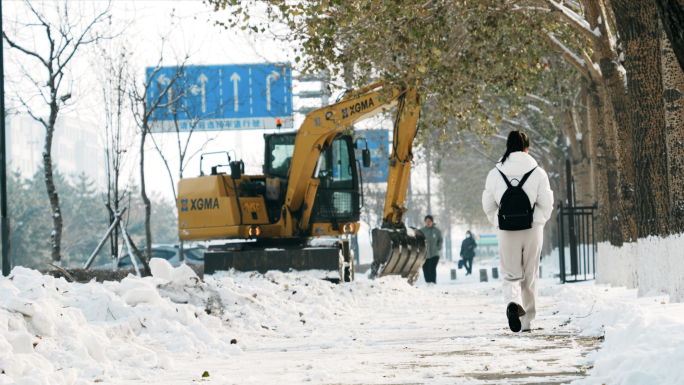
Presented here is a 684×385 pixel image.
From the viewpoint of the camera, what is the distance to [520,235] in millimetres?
7426

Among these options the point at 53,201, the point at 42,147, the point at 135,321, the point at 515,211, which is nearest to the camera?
the point at 515,211

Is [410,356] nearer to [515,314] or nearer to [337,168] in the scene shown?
[515,314]

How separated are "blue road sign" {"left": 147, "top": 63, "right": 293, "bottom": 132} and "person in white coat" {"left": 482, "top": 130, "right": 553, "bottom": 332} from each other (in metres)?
12.5

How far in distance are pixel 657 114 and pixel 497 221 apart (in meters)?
4.17

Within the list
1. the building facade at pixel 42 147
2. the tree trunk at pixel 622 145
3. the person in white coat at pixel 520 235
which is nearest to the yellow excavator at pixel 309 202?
the tree trunk at pixel 622 145

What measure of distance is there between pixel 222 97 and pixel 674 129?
14.2 metres

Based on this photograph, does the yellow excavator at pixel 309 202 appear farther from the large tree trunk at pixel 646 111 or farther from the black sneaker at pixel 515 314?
the black sneaker at pixel 515 314

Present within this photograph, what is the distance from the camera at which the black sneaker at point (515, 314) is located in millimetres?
7434

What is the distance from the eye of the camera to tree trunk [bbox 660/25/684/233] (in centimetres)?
912

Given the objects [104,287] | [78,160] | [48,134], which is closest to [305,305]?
[104,287]

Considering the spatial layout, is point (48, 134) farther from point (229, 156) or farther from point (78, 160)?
point (78, 160)

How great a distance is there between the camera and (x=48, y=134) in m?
18.5

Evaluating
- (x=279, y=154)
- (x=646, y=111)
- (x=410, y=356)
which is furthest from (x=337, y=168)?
(x=410, y=356)

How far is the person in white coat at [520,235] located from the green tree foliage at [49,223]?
3855cm
